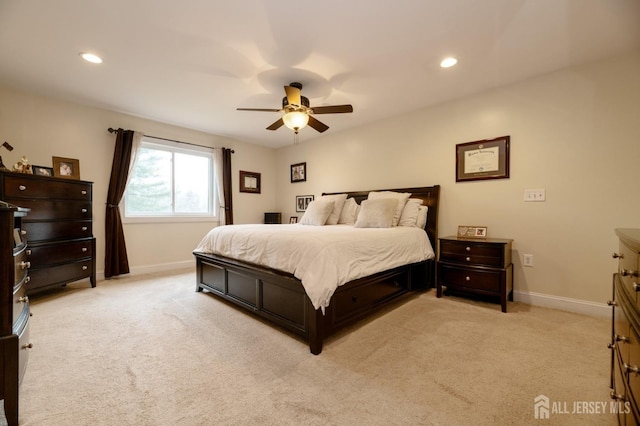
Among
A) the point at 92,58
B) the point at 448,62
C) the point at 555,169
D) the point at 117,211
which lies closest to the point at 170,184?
the point at 117,211

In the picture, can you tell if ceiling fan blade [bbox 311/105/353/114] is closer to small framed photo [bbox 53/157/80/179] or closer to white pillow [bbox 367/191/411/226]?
white pillow [bbox 367/191/411/226]

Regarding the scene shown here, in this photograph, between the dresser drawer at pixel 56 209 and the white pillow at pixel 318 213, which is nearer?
the dresser drawer at pixel 56 209

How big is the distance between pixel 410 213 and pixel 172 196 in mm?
3943

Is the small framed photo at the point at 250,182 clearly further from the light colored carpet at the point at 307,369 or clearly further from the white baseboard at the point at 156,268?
the light colored carpet at the point at 307,369

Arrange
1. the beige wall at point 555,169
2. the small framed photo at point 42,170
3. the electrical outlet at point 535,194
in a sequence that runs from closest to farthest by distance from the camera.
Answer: the beige wall at point 555,169 → the electrical outlet at point 535,194 → the small framed photo at point 42,170

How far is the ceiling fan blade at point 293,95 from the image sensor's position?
2.56 metres

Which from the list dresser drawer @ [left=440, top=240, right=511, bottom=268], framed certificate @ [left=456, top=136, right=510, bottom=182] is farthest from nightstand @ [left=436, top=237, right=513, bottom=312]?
framed certificate @ [left=456, top=136, right=510, bottom=182]

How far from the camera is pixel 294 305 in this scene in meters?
2.10

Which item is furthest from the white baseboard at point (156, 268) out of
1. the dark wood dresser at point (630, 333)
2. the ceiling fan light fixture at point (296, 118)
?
the dark wood dresser at point (630, 333)

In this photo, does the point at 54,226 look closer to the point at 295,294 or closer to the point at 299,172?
the point at 295,294

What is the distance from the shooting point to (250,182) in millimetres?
5582

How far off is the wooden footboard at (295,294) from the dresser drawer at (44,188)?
5.42ft

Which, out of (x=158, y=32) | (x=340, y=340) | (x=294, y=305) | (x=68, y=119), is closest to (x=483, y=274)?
(x=340, y=340)

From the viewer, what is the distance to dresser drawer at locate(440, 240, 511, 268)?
8.75 ft
